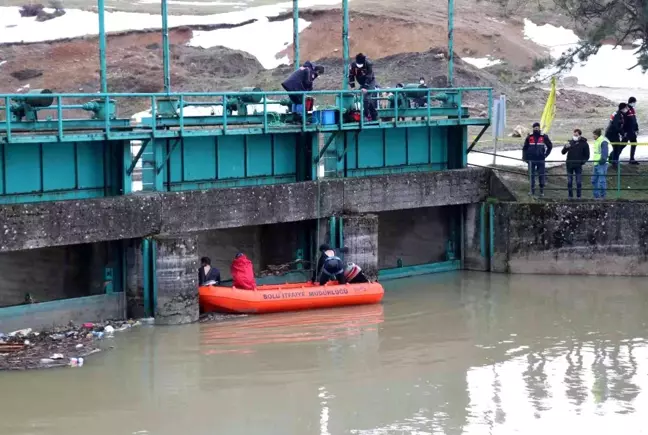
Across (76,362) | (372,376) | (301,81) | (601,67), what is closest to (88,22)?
(601,67)

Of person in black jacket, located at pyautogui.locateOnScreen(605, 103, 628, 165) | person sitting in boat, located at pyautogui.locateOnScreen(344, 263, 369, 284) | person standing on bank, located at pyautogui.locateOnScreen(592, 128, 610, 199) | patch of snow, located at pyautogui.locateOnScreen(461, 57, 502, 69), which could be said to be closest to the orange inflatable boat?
person sitting in boat, located at pyautogui.locateOnScreen(344, 263, 369, 284)

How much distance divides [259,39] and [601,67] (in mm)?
17948

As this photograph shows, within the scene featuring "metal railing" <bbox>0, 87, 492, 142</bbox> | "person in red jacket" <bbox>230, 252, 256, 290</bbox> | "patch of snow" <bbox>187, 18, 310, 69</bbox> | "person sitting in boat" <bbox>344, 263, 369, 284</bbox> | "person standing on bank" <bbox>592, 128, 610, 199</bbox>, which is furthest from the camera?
"patch of snow" <bbox>187, 18, 310, 69</bbox>

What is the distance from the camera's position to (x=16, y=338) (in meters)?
21.7

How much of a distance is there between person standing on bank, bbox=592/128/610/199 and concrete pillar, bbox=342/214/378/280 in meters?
5.64

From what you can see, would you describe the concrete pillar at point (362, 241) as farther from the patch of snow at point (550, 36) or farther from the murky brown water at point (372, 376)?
the patch of snow at point (550, 36)

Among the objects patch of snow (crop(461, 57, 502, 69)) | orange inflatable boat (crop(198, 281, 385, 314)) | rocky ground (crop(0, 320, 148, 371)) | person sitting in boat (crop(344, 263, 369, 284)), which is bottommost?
rocky ground (crop(0, 320, 148, 371))

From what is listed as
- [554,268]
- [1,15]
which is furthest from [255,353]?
[1,15]

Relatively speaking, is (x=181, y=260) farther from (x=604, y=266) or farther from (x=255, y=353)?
(x=604, y=266)

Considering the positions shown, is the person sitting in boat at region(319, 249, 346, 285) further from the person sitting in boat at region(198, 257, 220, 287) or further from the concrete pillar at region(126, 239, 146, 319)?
the concrete pillar at region(126, 239, 146, 319)

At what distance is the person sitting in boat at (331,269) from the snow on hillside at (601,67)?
3584cm

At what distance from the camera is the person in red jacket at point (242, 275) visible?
2478cm

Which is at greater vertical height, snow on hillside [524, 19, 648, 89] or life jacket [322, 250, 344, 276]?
snow on hillside [524, 19, 648, 89]

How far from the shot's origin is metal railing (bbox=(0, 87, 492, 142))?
22562 millimetres
